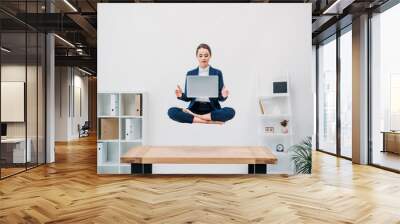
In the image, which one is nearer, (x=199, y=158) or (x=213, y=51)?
(x=199, y=158)

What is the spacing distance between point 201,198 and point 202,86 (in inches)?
66.3

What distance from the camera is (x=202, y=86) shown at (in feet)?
18.4

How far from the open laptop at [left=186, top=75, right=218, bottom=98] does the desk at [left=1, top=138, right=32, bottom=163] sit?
10.8 ft

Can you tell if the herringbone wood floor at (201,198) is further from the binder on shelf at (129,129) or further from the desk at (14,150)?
the binder on shelf at (129,129)

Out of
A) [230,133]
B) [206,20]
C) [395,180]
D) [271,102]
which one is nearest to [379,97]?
[395,180]

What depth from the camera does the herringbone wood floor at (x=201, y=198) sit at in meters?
3.90

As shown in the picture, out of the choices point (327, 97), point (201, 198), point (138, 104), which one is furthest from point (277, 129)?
point (327, 97)

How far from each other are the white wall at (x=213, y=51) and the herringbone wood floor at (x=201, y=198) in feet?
2.79

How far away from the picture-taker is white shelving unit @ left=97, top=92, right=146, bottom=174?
6289 millimetres

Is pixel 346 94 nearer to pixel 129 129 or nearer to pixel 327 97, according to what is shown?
pixel 327 97

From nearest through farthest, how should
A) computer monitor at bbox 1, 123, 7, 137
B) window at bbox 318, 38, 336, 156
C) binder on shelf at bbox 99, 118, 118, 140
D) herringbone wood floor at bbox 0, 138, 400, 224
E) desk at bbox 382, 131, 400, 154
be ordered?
herringbone wood floor at bbox 0, 138, 400, 224
binder on shelf at bbox 99, 118, 118, 140
computer monitor at bbox 1, 123, 7, 137
desk at bbox 382, 131, 400, 154
window at bbox 318, 38, 336, 156

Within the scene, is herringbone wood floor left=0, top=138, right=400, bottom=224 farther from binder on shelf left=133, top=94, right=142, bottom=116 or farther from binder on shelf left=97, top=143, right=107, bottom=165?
binder on shelf left=133, top=94, right=142, bottom=116

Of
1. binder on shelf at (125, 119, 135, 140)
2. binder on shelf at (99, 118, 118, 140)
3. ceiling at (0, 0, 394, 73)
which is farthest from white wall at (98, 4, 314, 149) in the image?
ceiling at (0, 0, 394, 73)

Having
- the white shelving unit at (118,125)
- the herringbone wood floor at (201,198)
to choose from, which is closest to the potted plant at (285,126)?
the herringbone wood floor at (201,198)
